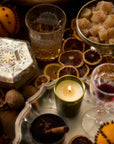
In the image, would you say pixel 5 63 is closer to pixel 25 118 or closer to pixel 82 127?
pixel 25 118

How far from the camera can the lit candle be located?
0.98 m

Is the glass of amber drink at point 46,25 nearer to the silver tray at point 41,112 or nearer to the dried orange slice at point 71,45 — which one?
the dried orange slice at point 71,45

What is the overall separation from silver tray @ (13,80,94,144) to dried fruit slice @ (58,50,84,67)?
0.58ft

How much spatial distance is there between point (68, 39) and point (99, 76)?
14.2 inches

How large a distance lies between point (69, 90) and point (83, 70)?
0.24m

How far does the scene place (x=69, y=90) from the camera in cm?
101

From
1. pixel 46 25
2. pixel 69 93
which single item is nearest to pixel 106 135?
pixel 69 93

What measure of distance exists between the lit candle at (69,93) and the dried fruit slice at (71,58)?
0.22 m

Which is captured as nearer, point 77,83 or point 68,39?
point 77,83

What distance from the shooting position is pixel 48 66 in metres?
1.25

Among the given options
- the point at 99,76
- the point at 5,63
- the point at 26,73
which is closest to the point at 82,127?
the point at 99,76

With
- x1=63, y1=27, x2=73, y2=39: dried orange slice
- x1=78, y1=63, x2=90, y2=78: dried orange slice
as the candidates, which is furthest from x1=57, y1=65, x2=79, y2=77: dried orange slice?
x1=63, y1=27, x2=73, y2=39: dried orange slice

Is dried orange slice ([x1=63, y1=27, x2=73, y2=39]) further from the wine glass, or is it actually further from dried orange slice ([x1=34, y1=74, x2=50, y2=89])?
the wine glass

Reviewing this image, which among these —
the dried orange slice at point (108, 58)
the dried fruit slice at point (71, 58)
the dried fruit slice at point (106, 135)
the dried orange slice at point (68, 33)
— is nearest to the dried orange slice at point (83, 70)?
the dried fruit slice at point (71, 58)
